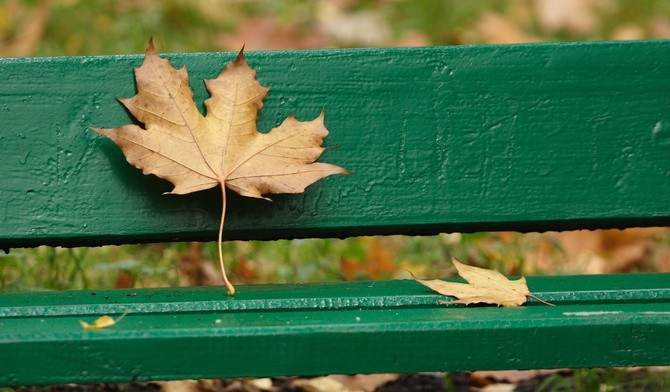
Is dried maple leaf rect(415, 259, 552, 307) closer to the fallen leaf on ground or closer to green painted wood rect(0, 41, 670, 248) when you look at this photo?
green painted wood rect(0, 41, 670, 248)

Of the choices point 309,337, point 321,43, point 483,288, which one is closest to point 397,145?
point 483,288

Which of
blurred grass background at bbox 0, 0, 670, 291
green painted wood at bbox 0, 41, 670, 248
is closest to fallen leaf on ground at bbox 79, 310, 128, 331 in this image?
green painted wood at bbox 0, 41, 670, 248

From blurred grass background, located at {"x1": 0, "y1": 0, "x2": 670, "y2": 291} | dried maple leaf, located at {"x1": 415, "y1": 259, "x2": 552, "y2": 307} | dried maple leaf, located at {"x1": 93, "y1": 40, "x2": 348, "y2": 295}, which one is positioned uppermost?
blurred grass background, located at {"x1": 0, "y1": 0, "x2": 670, "y2": 291}

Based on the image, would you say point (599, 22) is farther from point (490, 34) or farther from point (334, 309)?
point (334, 309)

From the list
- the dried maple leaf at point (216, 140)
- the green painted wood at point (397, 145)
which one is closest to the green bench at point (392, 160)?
the green painted wood at point (397, 145)

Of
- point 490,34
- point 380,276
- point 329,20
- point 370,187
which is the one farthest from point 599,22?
point 370,187

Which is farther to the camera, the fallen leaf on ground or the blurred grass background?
the blurred grass background

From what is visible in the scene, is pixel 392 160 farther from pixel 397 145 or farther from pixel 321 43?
pixel 321 43

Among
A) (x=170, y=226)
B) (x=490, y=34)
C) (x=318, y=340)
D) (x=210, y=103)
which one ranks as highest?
(x=490, y=34)
